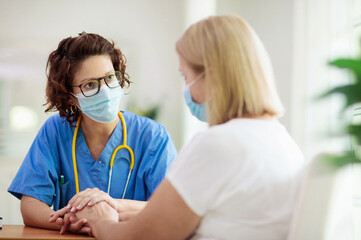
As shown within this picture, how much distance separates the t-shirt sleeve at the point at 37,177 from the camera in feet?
5.30

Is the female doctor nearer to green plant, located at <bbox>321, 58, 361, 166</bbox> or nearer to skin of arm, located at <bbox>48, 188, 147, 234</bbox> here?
skin of arm, located at <bbox>48, 188, 147, 234</bbox>

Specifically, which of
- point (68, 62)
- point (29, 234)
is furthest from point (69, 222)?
point (68, 62)

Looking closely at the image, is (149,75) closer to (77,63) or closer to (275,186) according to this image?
(77,63)

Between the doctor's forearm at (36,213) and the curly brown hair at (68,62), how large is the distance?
1.21ft

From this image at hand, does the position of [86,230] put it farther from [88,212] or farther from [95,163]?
[95,163]

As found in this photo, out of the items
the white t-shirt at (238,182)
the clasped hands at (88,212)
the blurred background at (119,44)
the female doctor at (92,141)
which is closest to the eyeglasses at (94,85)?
the female doctor at (92,141)

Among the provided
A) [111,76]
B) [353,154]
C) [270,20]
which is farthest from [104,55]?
[270,20]

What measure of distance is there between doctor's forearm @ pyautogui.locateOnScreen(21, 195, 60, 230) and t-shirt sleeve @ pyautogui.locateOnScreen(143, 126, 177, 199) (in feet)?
1.27

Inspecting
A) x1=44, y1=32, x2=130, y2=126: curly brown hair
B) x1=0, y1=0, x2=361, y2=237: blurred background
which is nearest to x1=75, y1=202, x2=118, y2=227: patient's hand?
x1=44, y1=32, x2=130, y2=126: curly brown hair

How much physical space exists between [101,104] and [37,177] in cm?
38

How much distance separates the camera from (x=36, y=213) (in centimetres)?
154

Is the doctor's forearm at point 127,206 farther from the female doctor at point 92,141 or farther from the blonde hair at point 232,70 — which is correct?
the blonde hair at point 232,70

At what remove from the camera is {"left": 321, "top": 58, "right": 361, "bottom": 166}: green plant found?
2.20ft

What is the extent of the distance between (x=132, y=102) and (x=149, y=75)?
0.40m
